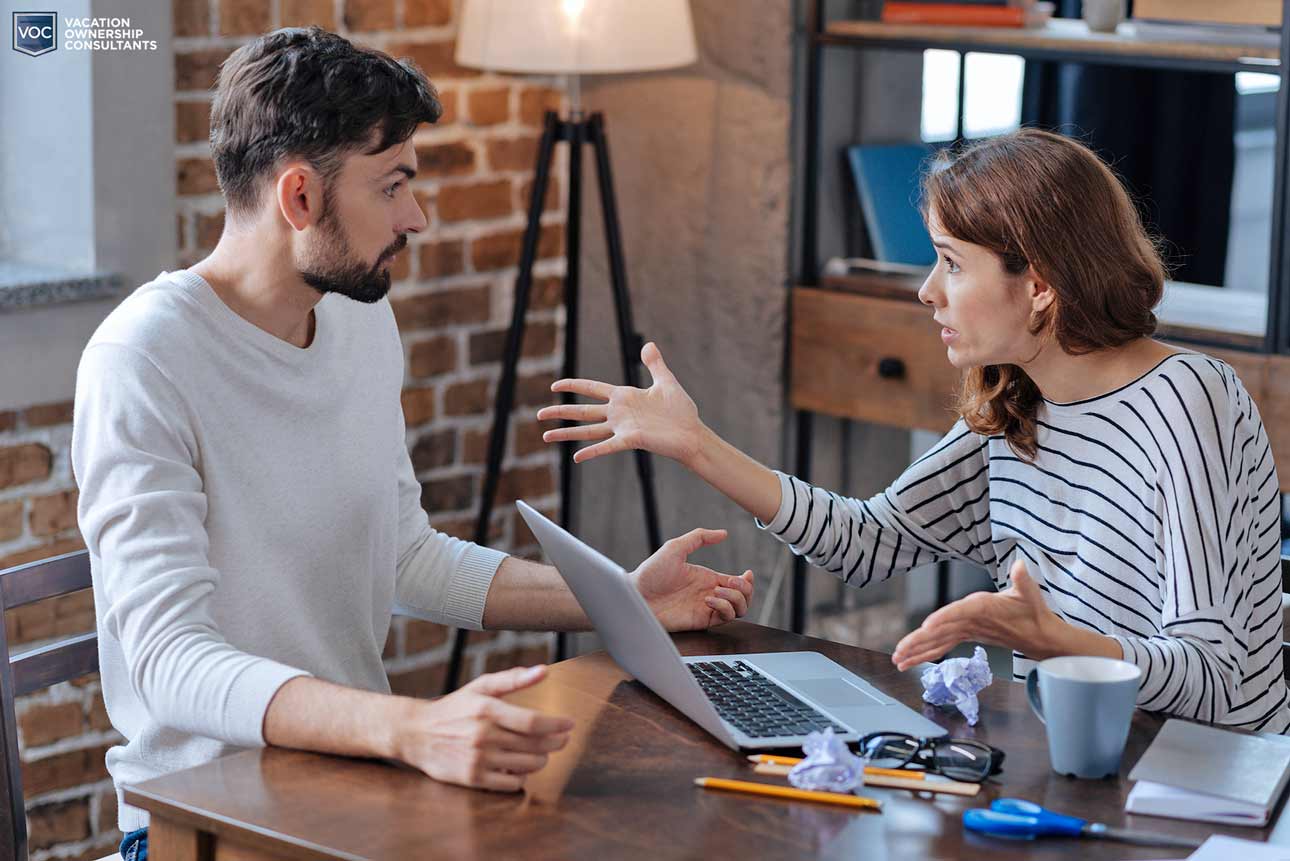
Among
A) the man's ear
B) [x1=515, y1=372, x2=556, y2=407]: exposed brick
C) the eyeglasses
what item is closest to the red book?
[x1=515, y1=372, x2=556, y2=407]: exposed brick

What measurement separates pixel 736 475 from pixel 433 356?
1.32m

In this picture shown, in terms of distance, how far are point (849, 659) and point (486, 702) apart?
1.49 ft

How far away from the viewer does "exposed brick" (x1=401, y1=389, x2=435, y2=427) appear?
303cm

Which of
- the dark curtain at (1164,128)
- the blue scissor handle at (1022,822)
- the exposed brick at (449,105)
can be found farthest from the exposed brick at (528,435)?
the blue scissor handle at (1022,822)

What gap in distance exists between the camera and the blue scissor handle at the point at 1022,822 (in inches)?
48.6

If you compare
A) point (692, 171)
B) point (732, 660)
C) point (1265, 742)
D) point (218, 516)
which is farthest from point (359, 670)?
point (692, 171)

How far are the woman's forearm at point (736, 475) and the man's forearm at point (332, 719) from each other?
56 cm

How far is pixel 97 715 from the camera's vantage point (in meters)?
2.63

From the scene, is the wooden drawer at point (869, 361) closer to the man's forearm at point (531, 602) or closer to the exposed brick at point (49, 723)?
the man's forearm at point (531, 602)

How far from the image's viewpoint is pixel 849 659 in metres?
1.63

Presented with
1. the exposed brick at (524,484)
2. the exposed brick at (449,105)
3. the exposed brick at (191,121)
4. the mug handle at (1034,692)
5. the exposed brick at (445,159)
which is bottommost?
the exposed brick at (524,484)

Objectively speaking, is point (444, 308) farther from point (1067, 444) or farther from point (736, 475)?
point (1067, 444)

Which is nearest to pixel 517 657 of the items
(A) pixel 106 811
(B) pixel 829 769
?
(A) pixel 106 811

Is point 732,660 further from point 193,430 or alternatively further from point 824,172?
point 824,172
